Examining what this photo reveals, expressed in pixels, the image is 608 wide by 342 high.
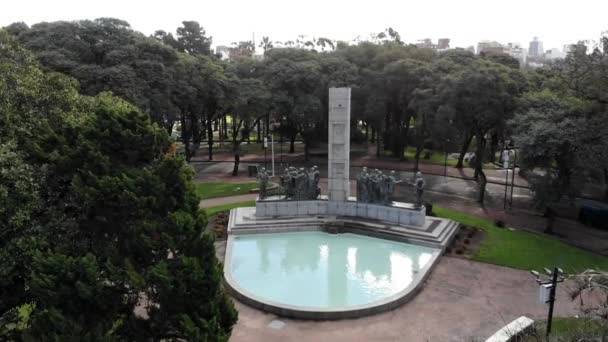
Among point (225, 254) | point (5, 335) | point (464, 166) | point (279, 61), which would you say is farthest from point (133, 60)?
point (464, 166)

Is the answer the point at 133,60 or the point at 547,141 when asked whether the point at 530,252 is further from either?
the point at 133,60

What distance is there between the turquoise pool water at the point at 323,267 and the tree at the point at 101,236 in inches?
235

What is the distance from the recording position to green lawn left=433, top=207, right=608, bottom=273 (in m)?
17.2

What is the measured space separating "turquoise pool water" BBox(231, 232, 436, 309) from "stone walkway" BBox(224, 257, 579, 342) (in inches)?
37.1

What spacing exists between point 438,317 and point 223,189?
61.9 ft

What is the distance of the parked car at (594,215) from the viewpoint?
22609mm

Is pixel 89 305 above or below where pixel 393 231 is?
above

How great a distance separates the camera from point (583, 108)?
64.6 ft

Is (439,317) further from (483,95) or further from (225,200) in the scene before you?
(225,200)

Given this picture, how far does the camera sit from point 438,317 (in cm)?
1350

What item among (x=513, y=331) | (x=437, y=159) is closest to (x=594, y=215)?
(x=513, y=331)

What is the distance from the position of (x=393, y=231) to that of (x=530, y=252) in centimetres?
558

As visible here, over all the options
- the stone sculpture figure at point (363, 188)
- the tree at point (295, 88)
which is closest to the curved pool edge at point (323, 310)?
the stone sculpture figure at point (363, 188)

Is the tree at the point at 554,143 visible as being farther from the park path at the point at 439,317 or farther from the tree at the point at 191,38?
the tree at the point at 191,38
